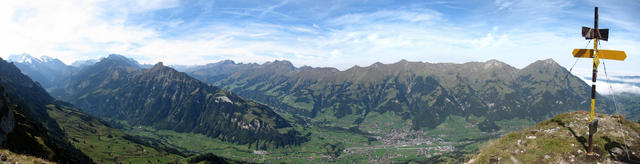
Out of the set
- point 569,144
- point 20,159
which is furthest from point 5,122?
point 569,144

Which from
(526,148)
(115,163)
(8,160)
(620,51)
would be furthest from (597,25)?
(115,163)

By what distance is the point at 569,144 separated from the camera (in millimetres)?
29391

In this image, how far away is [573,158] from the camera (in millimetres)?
27500

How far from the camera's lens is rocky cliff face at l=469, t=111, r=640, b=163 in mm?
27062

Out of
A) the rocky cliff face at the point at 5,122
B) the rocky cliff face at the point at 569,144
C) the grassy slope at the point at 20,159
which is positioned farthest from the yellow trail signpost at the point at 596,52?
the rocky cliff face at the point at 5,122

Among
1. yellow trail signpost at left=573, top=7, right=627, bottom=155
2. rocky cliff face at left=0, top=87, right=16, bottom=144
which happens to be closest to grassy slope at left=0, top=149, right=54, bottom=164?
rocky cliff face at left=0, top=87, right=16, bottom=144

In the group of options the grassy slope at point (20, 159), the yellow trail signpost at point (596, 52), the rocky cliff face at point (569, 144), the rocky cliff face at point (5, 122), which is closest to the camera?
the grassy slope at point (20, 159)

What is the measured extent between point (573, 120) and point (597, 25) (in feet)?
41.7

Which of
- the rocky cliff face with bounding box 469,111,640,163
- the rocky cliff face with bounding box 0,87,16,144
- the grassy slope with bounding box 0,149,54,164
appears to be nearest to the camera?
the grassy slope with bounding box 0,149,54,164

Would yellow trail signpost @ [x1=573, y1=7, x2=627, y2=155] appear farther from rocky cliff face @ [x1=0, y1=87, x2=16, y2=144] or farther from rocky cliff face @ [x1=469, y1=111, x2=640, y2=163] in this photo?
rocky cliff face @ [x1=0, y1=87, x2=16, y2=144]

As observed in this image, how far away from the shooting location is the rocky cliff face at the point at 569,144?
1065 inches

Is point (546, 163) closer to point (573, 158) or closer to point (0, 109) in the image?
point (573, 158)

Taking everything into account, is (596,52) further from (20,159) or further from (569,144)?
(20,159)

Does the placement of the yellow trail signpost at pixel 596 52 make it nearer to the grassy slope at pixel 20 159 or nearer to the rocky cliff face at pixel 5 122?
the grassy slope at pixel 20 159
